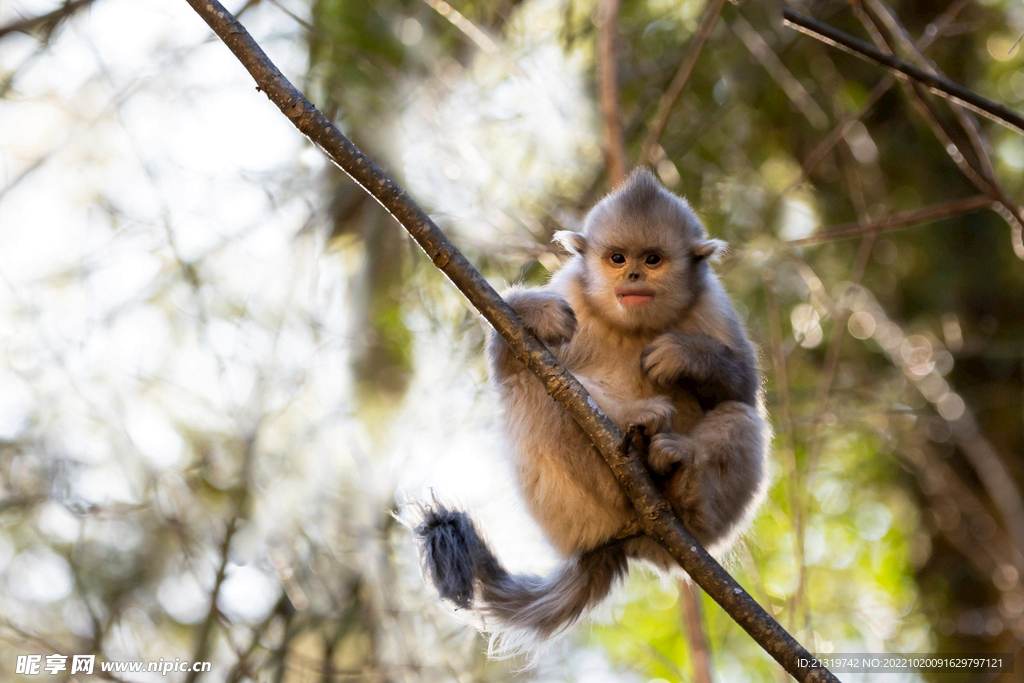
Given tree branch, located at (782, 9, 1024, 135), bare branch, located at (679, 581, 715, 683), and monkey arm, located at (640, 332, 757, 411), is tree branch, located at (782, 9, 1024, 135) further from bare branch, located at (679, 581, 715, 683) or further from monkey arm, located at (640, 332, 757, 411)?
bare branch, located at (679, 581, 715, 683)

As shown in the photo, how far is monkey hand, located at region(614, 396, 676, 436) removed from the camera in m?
3.75

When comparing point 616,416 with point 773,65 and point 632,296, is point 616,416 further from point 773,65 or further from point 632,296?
point 773,65

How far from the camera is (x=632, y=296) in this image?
4.14m

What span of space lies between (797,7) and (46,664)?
7572 mm

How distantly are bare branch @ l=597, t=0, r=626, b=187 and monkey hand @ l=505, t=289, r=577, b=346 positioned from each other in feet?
7.32

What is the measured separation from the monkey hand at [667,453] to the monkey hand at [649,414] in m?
0.05

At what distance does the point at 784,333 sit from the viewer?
821 cm

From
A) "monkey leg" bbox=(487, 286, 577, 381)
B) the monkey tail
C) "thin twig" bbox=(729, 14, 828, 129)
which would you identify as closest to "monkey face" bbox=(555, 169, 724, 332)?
"monkey leg" bbox=(487, 286, 577, 381)

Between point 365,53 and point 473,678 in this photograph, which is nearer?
point 473,678

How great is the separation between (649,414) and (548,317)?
2.09ft

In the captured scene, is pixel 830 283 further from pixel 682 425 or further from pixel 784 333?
pixel 682 425

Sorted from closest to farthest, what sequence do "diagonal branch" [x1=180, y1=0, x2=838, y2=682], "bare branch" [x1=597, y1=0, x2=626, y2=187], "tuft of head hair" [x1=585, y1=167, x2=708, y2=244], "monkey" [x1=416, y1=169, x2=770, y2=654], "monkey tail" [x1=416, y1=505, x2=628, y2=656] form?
"diagonal branch" [x1=180, y1=0, x2=838, y2=682], "monkey" [x1=416, y1=169, x2=770, y2=654], "monkey tail" [x1=416, y1=505, x2=628, y2=656], "tuft of head hair" [x1=585, y1=167, x2=708, y2=244], "bare branch" [x1=597, y1=0, x2=626, y2=187]

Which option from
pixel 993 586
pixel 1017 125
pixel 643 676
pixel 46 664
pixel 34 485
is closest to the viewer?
pixel 1017 125

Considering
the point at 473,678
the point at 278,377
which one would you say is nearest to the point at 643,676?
the point at 473,678
